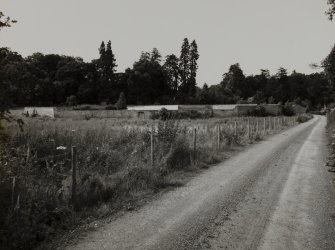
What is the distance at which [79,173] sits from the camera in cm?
926

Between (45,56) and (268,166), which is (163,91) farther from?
(268,166)

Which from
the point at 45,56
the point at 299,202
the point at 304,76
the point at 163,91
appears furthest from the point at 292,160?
the point at 304,76

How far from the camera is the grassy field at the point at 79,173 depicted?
21.5ft

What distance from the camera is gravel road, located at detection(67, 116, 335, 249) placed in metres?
6.14

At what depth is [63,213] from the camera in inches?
282

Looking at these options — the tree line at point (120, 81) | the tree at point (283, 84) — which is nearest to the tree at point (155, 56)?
the tree line at point (120, 81)

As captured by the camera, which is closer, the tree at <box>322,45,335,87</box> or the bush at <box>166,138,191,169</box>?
the bush at <box>166,138,191,169</box>

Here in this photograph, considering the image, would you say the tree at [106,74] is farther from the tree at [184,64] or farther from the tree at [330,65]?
the tree at [330,65]

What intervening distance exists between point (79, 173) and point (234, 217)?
408 cm

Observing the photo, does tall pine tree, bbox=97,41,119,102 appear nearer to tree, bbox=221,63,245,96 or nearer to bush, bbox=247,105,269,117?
bush, bbox=247,105,269,117

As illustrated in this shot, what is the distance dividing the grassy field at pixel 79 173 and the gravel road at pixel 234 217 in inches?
31.2

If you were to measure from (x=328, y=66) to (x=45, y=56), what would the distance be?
106m

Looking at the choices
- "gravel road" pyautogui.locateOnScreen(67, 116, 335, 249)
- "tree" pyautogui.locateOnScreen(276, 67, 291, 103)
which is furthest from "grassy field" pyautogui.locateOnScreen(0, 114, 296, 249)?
"tree" pyautogui.locateOnScreen(276, 67, 291, 103)

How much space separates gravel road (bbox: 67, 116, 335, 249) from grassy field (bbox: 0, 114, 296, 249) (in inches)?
31.2
